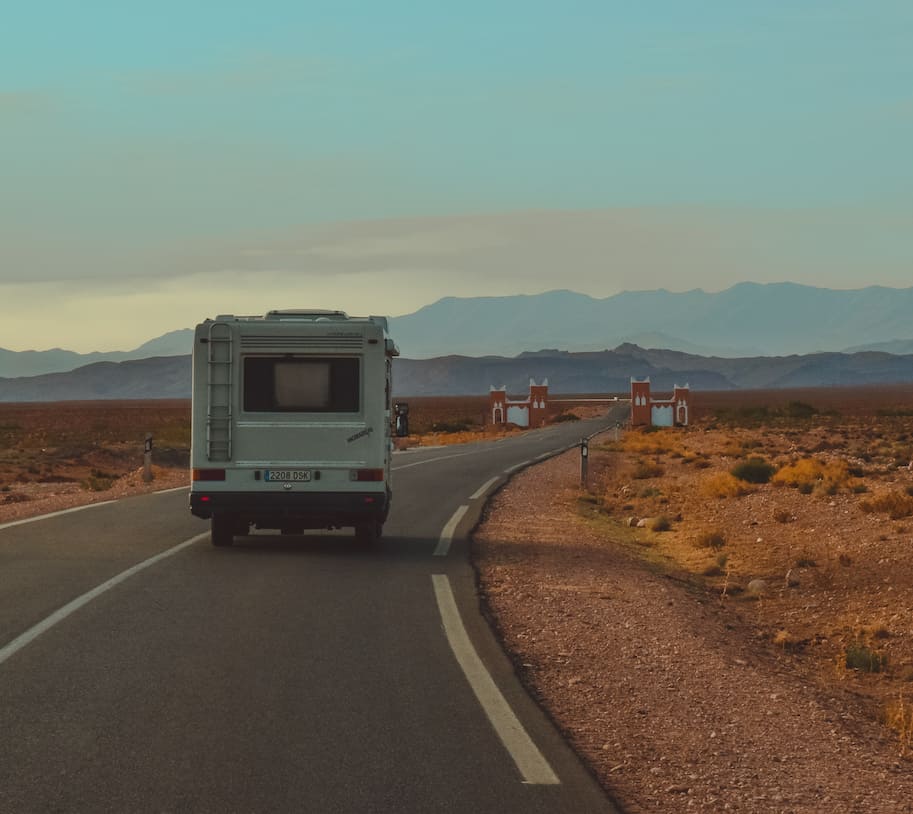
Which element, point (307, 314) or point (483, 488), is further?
point (483, 488)

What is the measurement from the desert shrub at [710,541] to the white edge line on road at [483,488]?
20.4 feet

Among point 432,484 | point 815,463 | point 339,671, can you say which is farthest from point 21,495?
point 339,671

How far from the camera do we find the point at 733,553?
17.6m

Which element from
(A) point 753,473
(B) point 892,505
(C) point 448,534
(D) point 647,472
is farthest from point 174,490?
(B) point 892,505

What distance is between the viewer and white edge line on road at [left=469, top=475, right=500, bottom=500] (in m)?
24.4

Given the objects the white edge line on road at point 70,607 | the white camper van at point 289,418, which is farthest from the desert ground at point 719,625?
the white edge line on road at point 70,607

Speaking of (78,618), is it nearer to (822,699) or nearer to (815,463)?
(822,699)

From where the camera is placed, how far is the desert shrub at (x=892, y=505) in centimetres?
1903

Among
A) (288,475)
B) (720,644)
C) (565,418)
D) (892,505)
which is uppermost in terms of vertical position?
(288,475)

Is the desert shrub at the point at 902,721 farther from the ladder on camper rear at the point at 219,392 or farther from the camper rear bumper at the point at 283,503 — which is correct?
the ladder on camper rear at the point at 219,392

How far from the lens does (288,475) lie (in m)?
14.7

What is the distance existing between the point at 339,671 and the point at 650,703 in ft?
6.67

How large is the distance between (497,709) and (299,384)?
7.84 metres

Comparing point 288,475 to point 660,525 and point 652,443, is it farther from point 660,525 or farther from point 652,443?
point 652,443
